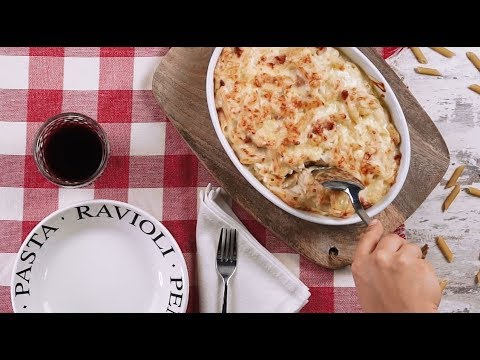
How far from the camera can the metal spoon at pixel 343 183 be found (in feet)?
6.28

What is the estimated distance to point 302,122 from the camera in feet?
6.46

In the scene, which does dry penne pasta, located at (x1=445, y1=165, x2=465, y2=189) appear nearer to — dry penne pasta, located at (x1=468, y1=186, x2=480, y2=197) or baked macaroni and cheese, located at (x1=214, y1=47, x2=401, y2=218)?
dry penne pasta, located at (x1=468, y1=186, x2=480, y2=197)

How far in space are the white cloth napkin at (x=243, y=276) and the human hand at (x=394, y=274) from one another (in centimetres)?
26

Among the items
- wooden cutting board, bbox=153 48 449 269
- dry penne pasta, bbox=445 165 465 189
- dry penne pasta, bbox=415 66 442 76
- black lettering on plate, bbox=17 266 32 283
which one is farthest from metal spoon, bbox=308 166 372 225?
black lettering on plate, bbox=17 266 32 283

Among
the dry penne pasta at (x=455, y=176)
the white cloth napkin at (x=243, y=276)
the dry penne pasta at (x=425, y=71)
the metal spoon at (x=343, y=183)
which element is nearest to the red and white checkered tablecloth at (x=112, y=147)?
the white cloth napkin at (x=243, y=276)

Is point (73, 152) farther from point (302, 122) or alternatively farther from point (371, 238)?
point (371, 238)

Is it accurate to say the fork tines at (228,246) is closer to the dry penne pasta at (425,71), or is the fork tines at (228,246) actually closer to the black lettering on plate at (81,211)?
the black lettering on plate at (81,211)

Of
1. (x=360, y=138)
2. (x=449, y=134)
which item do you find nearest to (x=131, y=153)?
(x=360, y=138)

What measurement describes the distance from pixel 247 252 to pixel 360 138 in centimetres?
51

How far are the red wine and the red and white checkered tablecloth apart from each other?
11 cm

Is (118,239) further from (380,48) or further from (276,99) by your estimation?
(380,48)

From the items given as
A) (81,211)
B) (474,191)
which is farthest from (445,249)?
(81,211)

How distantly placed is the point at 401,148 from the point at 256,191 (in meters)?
0.47

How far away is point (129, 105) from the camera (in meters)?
2.15
